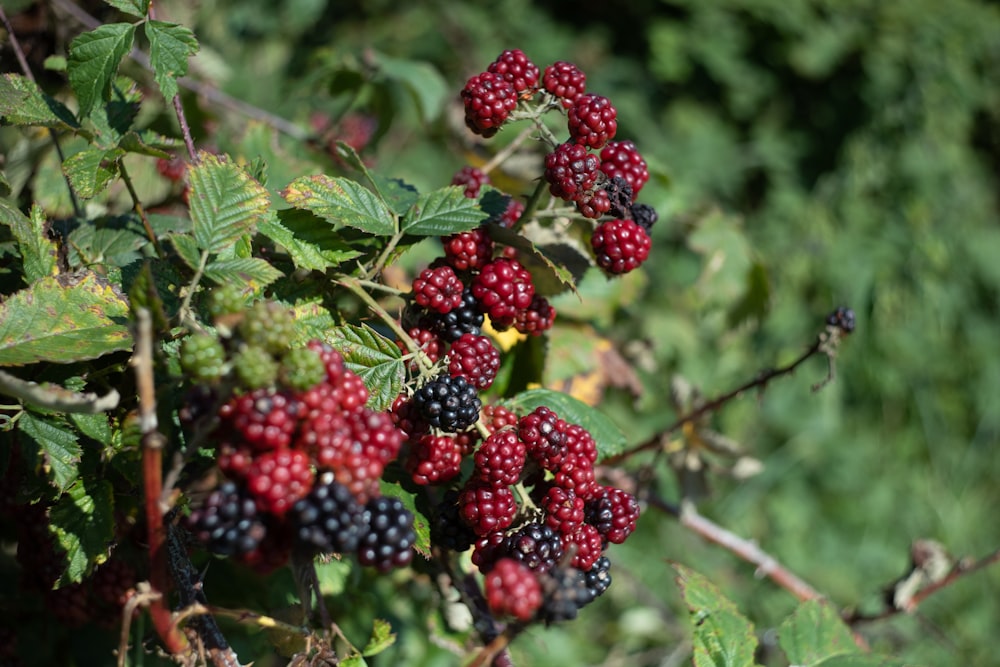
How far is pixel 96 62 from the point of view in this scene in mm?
1469

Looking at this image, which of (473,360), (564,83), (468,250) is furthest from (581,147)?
(473,360)

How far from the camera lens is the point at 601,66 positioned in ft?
17.6

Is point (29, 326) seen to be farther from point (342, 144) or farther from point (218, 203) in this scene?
point (342, 144)

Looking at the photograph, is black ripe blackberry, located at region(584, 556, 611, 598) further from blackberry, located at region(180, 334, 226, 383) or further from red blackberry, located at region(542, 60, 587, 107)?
red blackberry, located at region(542, 60, 587, 107)

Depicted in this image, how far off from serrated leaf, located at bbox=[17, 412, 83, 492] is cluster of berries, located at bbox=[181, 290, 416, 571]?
407mm

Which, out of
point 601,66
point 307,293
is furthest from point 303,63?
point 601,66

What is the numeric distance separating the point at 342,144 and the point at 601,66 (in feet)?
13.6

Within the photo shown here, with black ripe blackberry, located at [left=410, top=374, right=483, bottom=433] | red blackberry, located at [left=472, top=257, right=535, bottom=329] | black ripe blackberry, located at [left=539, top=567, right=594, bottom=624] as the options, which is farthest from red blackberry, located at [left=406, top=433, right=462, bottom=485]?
black ripe blackberry, located at [left=539, top=567, right=594, bottom=624]

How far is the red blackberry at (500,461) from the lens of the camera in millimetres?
1232

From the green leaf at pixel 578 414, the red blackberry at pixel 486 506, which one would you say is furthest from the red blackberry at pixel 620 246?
the red blackberry at pixel 486 506

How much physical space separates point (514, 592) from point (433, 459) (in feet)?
1.28

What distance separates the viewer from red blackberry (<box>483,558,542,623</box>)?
0.94m

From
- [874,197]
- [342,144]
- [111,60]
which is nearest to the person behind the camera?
[111,60]

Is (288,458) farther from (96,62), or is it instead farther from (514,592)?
(96,62)
